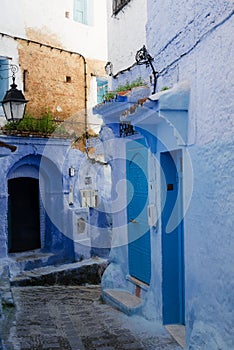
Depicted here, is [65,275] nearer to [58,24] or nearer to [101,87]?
[101,87]

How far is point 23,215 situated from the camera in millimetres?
12016

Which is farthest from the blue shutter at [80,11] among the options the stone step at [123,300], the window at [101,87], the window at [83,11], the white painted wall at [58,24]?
the stone step at [123,300]

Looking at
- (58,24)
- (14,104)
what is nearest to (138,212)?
(14,104)

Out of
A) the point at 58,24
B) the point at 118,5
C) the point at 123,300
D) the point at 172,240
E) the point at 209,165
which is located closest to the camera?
the point at 209,165

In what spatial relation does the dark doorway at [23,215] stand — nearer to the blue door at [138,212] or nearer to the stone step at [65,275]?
the stone step at [65,275]

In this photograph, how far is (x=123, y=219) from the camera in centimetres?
788

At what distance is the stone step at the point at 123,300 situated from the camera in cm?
666

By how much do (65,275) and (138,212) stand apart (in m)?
4.22

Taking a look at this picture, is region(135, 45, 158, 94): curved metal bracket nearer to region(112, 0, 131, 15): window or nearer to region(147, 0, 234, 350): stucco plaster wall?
region(147, 0, 234, 350): stucco plaster wall

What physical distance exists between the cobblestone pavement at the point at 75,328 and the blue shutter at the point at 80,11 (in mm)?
9028

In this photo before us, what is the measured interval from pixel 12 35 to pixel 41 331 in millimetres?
8411

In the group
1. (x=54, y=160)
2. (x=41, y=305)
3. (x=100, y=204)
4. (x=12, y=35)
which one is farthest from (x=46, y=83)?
(x=41, y=305)

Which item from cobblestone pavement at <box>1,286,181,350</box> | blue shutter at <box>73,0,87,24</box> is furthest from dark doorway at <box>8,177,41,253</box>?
blue shutter at <box>73,0,87,24</box>

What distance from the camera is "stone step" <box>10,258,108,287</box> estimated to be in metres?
10.1
